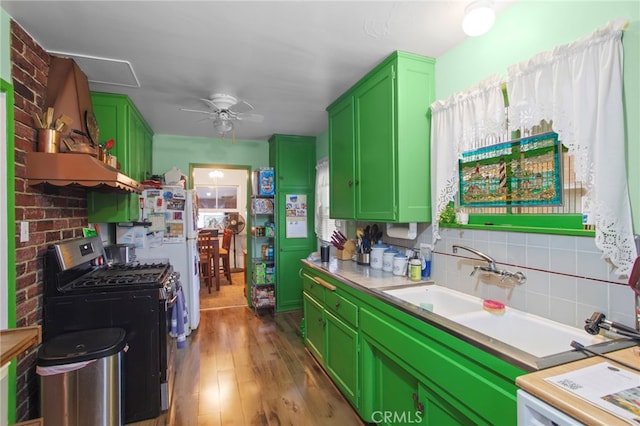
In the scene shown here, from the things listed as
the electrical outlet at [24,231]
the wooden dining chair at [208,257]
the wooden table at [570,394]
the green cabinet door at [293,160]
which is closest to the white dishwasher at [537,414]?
the wooden table at [570,394]

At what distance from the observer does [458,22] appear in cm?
172

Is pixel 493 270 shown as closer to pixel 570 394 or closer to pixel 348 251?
pixel 570 394

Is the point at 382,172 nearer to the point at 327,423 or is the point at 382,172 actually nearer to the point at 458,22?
the point at 458,22

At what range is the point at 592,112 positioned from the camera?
4.05ft

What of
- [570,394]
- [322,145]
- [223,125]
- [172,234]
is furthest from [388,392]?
[322,145]

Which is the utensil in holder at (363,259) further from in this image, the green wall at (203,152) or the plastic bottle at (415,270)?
the green wall at (203,152)

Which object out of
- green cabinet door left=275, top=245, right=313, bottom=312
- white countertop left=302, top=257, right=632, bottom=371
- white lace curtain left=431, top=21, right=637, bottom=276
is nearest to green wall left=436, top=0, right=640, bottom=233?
white lace curtain left=431, top=21, right=637, bottom=276

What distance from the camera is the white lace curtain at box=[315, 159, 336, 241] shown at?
159 inches

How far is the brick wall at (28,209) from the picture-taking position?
1.71m

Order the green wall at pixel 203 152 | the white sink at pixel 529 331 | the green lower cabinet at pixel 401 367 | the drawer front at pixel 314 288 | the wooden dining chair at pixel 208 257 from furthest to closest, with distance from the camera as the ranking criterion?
the wooden dining chair at pixel 208 257, the green wall at pixel 203 152, the drawer front at pixel 314 288, the white sink at pixel 529 331, the green lower cabinet at pixel 401 367

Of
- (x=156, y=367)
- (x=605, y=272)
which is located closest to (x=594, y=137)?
(x=605, y=272)

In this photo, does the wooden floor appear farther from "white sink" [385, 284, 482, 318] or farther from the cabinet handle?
"white sink" [385, 284, 482, 318]

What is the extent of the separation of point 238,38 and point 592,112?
6.12 feet

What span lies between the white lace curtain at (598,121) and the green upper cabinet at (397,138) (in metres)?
0.78
